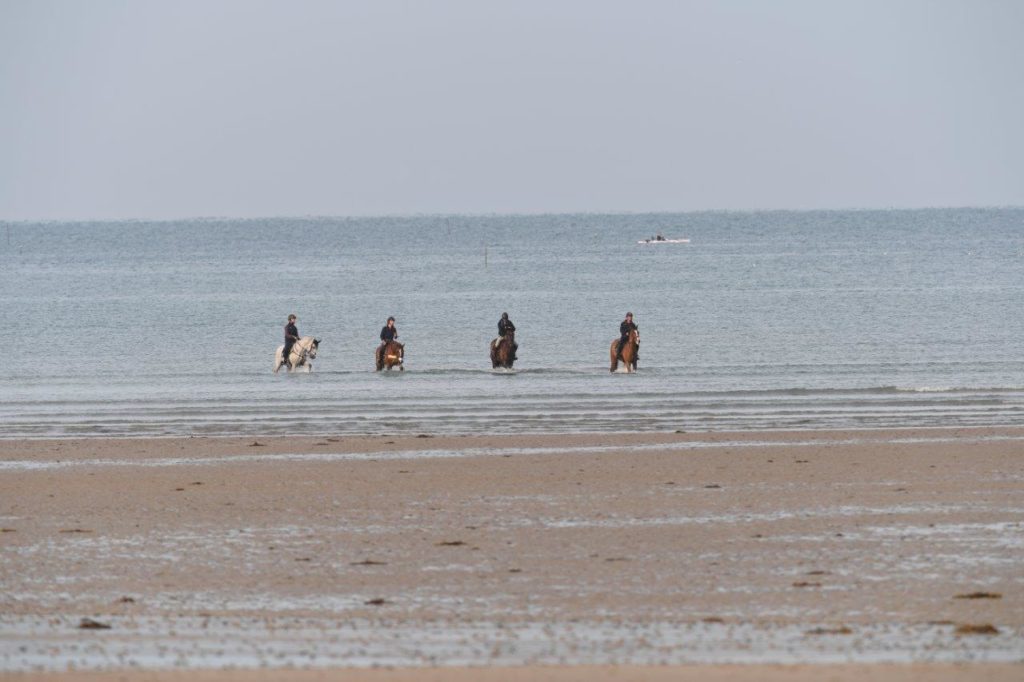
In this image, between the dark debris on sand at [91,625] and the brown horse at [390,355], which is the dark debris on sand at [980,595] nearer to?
the dark debris on sand at [91,625]

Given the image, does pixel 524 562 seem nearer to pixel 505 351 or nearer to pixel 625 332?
pixel 625 332

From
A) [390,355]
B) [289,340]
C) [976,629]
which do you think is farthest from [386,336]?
[976,629]

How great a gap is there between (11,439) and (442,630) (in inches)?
609

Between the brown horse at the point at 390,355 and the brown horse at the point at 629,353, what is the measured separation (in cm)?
498

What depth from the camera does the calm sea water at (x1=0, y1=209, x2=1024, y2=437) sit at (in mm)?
27297

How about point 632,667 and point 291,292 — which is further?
point 291,292

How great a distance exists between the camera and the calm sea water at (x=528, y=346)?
27.3 m

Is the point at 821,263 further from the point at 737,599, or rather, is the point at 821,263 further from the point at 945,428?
the point at 737,599

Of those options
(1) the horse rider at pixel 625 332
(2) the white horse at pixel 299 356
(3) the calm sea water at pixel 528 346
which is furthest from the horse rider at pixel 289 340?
(1) the horse rider at pixel 625 332

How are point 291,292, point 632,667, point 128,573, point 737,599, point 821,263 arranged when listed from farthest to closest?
point 821,263
point 291,292
point 128,573
point 737,599
point 632,667

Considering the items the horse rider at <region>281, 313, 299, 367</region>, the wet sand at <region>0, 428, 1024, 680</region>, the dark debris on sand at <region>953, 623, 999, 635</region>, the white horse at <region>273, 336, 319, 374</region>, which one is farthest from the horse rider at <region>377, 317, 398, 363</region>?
the dark debris on sand at <region>953, 623, 999, 635</region>

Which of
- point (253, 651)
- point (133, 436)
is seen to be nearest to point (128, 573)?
point (253, 651)

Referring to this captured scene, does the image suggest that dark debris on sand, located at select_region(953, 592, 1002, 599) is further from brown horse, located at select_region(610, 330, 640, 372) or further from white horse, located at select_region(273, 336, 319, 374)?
white horse, located at select_region(273, 336, 319, 374)

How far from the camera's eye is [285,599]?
1158 centimetres
